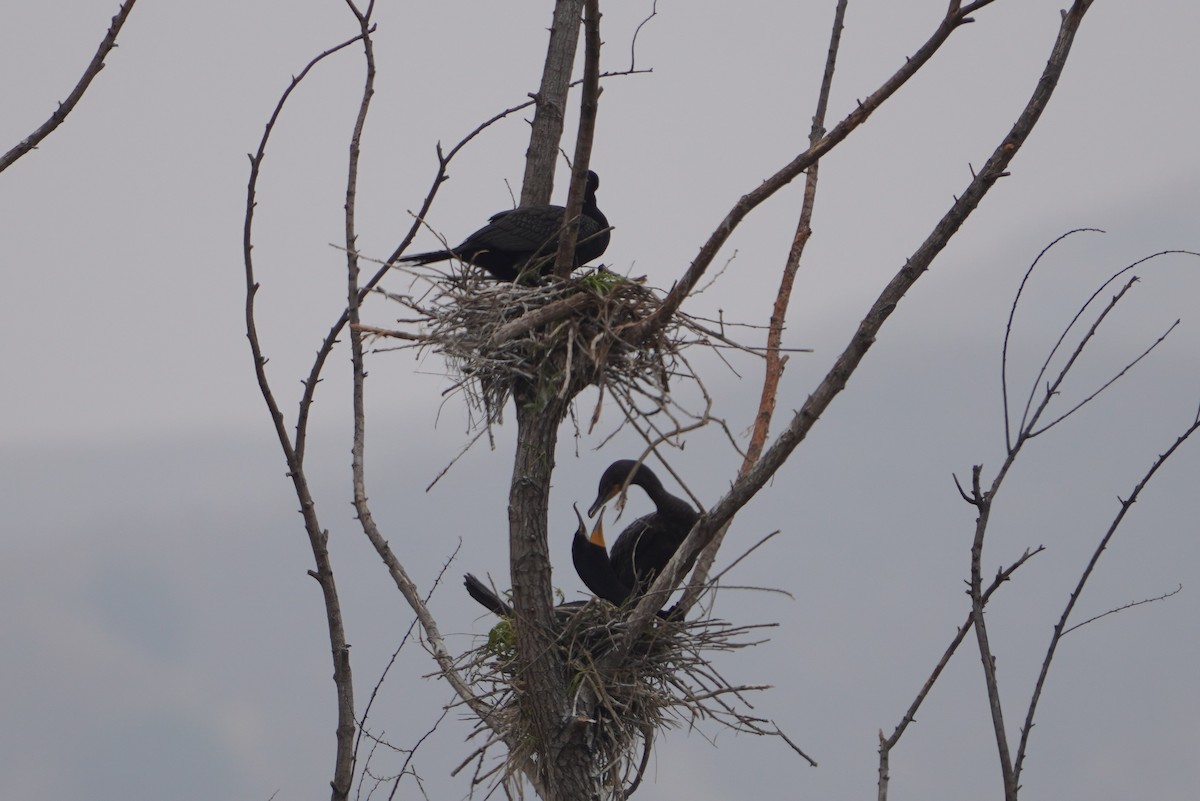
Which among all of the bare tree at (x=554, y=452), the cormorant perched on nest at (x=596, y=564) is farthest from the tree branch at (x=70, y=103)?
the cormorant perched on nest at (x=596, y=564)

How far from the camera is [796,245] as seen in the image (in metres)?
4.09

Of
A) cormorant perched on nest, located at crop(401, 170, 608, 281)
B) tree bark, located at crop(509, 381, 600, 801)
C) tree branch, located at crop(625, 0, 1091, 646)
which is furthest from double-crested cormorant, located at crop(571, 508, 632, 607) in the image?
tree branch, located at crop(625, 0, 1091, 646)

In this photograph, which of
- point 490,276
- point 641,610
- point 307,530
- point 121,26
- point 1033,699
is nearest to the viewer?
point 121,26

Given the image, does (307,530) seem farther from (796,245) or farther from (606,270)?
(796,245)

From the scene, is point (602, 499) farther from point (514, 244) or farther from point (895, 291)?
point (895, 291)

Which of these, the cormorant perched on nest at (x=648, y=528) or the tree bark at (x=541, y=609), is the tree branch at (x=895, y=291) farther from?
the cormorant perched on nest at (x=648, y=528)

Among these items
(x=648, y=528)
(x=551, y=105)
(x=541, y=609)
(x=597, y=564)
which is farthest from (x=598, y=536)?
(x=551, y=105)

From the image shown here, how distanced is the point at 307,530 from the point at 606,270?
1.26 m

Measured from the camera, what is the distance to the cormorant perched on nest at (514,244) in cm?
368

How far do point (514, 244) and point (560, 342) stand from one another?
0.83 metres

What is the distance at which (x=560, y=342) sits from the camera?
3025 mm

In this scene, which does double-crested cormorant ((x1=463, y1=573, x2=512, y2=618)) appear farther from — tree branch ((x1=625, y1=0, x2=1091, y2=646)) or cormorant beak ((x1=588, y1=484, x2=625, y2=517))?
tree branch ((x1=625, y1=0, x2=1091, y2=646))

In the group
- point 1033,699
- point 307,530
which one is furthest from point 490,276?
point 1033,699

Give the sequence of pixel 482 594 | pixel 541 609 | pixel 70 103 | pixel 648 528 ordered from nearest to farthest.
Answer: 1. pixel 70 103
2. pixel 541 609
3. pixel 482 594
4. pixel 648 528
